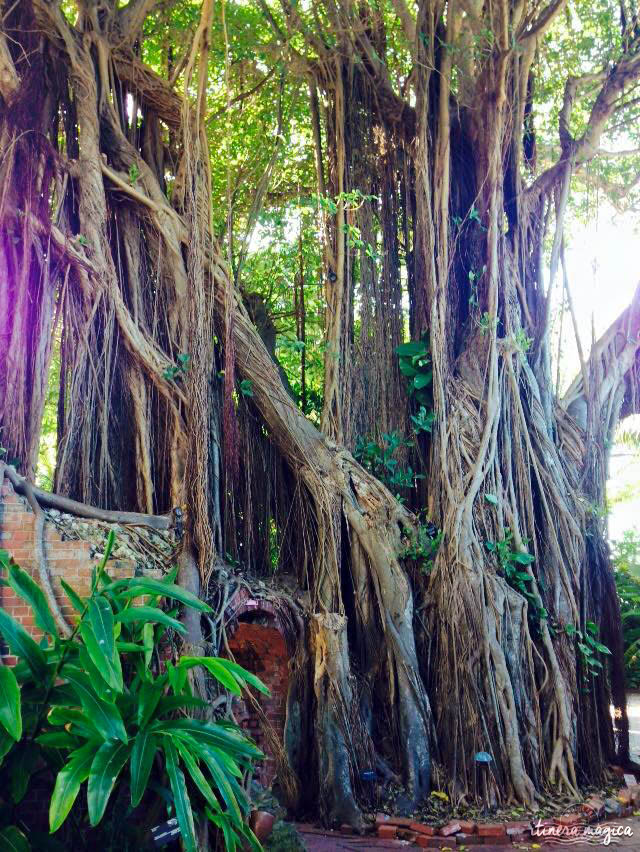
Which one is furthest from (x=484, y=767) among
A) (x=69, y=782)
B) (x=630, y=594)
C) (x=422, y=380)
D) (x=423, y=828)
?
(x=630, y=594)

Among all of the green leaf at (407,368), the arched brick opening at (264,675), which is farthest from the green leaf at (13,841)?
the green leaf at (407,368)

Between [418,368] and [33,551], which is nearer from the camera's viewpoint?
[33,551]

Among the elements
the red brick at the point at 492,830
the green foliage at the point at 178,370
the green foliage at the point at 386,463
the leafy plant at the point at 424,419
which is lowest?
the red brick at the point at 492,830

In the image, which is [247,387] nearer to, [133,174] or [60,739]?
[133,174]

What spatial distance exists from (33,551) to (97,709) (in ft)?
3.99

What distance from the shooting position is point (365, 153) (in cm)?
632

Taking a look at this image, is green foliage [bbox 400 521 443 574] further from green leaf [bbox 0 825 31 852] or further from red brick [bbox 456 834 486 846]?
green leaf [bbox 0 825 31 852]

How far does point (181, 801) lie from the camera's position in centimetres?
273

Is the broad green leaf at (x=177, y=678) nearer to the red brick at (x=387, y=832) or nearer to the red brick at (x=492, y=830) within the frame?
the red brick at (x=387, y=832)

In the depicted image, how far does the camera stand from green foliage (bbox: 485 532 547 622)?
536cm

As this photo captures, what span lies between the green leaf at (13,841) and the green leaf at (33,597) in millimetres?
622

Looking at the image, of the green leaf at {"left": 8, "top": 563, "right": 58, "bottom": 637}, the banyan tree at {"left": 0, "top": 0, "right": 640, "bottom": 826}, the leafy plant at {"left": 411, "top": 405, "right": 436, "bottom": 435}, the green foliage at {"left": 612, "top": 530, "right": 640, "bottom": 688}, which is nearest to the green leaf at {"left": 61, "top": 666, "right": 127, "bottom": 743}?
the green leaf at {"left": 8, "top": 563, "right": 58, "bottom": 637}

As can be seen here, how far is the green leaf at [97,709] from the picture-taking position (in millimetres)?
2711

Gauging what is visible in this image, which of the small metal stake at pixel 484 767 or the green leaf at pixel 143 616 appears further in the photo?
the small metal stake at pixel 484 767
